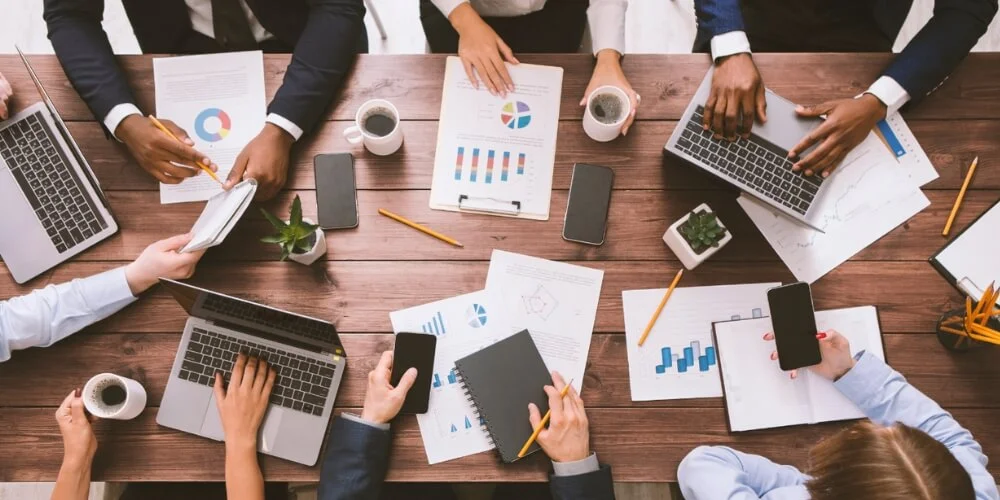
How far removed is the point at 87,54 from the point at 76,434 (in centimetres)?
90

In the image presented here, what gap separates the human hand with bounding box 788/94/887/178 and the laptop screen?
3.61 ft

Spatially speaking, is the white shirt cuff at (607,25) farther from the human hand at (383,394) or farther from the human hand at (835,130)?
the human hand at (383,394)

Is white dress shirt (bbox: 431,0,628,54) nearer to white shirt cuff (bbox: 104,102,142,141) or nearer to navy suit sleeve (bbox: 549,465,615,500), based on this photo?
white shirt cuff (bbox: 104,102,142,141)

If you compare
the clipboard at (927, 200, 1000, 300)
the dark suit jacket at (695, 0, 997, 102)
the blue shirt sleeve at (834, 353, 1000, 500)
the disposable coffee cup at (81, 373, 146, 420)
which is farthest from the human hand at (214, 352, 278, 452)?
the clipboard at (927, 200, 1000, 300)

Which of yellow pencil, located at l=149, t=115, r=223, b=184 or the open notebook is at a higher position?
yellow pencil, located at l=149, t=115, r=223, b=184

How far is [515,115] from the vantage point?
1.39 m

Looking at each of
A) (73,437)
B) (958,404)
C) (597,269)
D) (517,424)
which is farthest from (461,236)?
(958,404)

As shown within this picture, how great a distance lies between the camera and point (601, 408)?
1.24 meters

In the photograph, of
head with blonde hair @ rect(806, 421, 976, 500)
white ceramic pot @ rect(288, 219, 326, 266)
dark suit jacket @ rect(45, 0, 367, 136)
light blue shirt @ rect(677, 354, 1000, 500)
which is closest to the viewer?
head with blonde hair @ rect(806, 421, 976, 500)

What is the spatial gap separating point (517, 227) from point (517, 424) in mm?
441

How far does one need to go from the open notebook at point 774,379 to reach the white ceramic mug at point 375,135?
85cm

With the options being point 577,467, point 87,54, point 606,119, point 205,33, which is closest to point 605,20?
point 606,119

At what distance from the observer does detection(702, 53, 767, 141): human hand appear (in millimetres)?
1273

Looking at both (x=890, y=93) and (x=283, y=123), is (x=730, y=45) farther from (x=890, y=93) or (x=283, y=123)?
(x=283, y=123)
